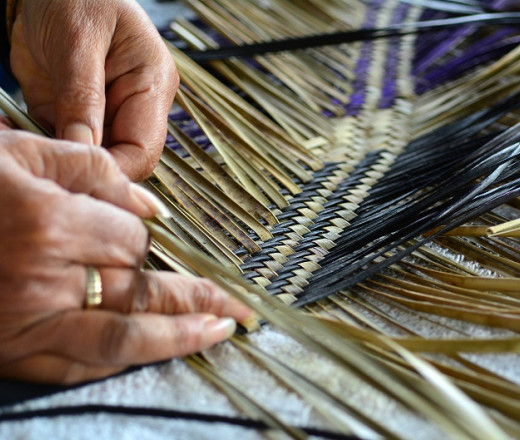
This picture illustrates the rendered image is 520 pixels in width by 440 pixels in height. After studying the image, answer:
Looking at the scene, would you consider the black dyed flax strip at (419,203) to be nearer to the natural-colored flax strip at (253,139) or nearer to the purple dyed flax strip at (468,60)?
the natural-colored flax strip at (253,139)

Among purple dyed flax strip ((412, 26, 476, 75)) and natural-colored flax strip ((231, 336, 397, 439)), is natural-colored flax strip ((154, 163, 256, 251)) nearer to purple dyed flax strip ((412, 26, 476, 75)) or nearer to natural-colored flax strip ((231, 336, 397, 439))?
natural-colored flax strip ((231, 336, 397, 439))

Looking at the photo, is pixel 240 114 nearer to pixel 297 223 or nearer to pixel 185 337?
pixel 297 223

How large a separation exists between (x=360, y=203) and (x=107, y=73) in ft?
1.46

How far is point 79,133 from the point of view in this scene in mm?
738

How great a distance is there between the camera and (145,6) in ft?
4.86

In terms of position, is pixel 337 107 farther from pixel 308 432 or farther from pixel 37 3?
pixel 308 432

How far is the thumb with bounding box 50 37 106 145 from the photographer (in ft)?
2.44

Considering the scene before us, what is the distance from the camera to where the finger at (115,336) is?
1.81 ft

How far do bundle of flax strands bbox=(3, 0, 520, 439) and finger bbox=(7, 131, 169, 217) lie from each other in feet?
0.27

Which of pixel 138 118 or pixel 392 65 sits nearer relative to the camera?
pixel 138 118

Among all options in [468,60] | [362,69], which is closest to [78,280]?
[362,69]

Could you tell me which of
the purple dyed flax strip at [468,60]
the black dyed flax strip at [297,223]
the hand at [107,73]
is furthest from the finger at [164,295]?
the purple dyed flax strip at [468,60]

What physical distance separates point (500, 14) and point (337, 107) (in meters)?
0.52

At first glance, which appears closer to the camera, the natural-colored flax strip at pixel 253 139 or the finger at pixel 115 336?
the finger at pixel 115 336
